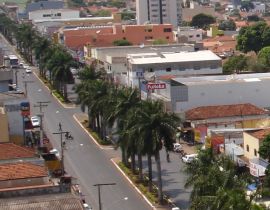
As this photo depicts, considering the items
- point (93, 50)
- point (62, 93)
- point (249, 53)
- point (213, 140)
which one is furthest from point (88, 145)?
point (249, 53)

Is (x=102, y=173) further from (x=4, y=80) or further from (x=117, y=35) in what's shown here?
(x=117, y=35)

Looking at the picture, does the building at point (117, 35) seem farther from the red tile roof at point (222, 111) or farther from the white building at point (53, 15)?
the red tile roof at point (222, 111)

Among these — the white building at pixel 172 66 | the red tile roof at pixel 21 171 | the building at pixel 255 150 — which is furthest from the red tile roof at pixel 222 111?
the red tile roof at pixel 21 171

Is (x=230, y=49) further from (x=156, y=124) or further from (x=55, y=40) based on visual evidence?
(x=156, y=124)

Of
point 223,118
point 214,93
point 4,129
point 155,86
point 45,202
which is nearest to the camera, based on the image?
point 45,202

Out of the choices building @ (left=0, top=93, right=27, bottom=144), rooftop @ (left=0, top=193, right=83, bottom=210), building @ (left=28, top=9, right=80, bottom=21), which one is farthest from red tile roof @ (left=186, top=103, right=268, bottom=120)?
building @ (left=28, top=9, right=80, bottom=21)

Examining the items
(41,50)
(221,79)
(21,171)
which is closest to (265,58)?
(221,79)
